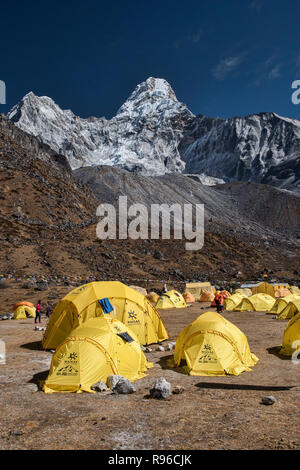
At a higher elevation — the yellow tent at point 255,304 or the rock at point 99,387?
the rock at point 99,387

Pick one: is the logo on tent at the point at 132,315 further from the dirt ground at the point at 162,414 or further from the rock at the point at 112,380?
the rock at the point at 112,380

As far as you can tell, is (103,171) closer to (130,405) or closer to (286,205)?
(286,205)

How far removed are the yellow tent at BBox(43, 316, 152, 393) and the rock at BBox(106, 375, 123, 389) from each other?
0.16 m

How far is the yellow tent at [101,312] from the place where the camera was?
12516mm

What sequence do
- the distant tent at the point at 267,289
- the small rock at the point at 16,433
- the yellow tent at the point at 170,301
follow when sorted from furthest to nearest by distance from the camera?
1. the distant tent at the point at 267,289
2. the yellow tent at the point at 170,301
3. the small rock at the point at 16,433

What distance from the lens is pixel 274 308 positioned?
22.8 metres

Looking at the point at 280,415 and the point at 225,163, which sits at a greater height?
the point at 225,163

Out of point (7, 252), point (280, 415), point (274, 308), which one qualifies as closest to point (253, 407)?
point (280, 415)

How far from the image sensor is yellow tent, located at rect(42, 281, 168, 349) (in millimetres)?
12516

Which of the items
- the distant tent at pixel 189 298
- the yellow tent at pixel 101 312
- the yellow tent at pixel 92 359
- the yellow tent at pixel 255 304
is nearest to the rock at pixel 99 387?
the yellow tent at pixel 92 359

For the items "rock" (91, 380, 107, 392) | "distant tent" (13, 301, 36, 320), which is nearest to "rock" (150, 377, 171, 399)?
"rock" (91, 380, 107, 392)

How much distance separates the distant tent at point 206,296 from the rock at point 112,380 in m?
28.0
